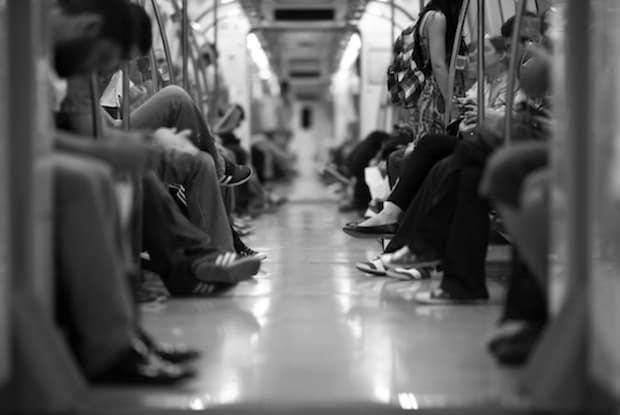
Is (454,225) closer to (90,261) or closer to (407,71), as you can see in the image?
(90,261)

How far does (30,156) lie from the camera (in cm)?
200

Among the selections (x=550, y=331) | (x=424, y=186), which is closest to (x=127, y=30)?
(x=550, y=331)

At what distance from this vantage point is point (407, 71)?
4.98 m

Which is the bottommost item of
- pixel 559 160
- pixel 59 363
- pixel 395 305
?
pixel 395 305

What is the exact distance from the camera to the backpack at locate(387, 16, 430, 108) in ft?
15.6

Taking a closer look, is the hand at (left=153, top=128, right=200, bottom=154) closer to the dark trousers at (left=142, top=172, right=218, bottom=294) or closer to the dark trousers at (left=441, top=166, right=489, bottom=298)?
the dark trousers at (left=142, top=172, right=218, bottom=294)

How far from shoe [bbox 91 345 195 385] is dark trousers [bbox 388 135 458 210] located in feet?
6.39

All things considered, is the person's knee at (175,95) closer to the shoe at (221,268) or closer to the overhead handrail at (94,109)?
the shoe at (221,268)

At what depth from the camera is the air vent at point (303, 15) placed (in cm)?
1066

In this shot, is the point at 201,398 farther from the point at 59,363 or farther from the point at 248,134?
the point at 248,134

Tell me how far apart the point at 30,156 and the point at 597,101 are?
117cm

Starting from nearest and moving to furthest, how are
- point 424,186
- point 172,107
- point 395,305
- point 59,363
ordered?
point 59,363 < point 395,305 < point 424,186 < point 172,107

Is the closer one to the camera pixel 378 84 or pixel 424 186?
pixel 424 186

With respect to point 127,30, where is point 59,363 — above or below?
below
